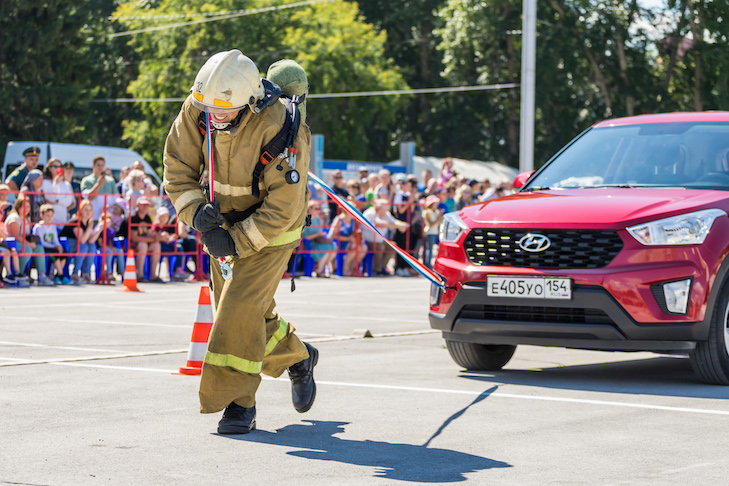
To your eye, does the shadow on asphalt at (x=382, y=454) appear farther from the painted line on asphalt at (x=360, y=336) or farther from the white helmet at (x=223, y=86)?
the painted line on asphalt at (x=360, y=336)

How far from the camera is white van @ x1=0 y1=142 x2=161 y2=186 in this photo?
30.3 meters

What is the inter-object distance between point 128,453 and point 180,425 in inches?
29.4

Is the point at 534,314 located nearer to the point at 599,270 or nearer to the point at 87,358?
the point at 599,270

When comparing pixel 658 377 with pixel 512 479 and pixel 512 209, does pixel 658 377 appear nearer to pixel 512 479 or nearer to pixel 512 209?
pixel 512 209

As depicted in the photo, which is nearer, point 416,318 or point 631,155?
point 631,155

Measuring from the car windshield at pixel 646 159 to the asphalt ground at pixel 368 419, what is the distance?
1436 mm

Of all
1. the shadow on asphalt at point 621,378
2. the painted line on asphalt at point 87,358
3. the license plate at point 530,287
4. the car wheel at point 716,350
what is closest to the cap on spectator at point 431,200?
the shadow on asphalt at point 621,378

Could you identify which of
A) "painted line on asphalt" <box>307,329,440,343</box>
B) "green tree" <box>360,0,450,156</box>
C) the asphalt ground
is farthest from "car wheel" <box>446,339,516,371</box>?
"green tree" <box>360,0,450,156</box>

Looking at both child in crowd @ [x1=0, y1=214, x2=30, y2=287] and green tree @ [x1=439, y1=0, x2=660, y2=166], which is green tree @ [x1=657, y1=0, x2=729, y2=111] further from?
child in crowd @ [x1=0, y1=214, x2=30, y2=287]

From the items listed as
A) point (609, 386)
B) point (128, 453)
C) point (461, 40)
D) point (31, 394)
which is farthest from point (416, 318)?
point (461, 40)

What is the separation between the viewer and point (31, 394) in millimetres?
6664

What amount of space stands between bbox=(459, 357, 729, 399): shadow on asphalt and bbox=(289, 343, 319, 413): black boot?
199 cm

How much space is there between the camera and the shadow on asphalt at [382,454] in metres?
4.82

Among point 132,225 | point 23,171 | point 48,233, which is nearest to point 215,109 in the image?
point 48,233
